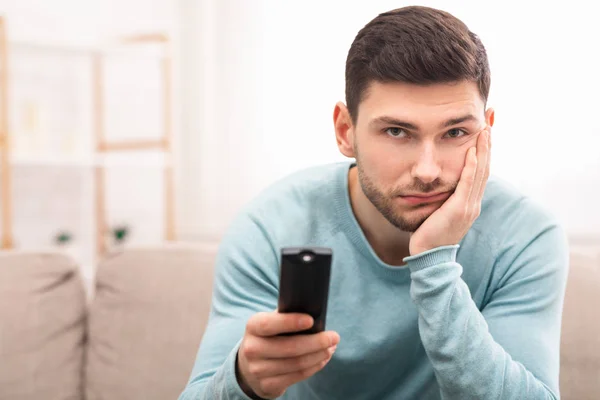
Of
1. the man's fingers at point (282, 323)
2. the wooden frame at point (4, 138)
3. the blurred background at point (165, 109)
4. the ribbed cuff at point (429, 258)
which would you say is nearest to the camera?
the man's fingers at point (282, 323)

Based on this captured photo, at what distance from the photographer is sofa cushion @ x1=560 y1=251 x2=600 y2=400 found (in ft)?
4.39

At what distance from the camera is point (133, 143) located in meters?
3.01

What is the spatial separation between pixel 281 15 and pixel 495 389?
2218 millimetres

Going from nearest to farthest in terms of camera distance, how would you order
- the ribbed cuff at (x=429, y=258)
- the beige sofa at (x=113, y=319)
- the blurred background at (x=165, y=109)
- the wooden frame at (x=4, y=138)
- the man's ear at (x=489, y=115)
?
the ribbed cuff at (x=429, y=258), the man's ear at (x=489, y=115), the beige sofa at (x=113, y=319), the wooden frame at (x=4, y=138), the blurred background at (x=165, y=109)

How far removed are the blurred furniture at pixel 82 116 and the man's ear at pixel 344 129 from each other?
1761mm

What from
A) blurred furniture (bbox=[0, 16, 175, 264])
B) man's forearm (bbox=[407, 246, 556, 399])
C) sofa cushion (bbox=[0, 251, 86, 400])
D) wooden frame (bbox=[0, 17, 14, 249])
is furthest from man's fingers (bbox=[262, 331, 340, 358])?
blurred furniture (bbox=[0, 16, 175, 264])

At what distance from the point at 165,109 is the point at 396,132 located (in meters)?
2.12

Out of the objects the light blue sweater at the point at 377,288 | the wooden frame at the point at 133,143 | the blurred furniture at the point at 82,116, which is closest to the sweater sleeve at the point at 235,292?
the light blue sweater at the point at 377,288

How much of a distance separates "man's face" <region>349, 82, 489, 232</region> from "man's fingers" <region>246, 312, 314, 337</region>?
15.2 inches

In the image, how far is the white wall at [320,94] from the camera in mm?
2244

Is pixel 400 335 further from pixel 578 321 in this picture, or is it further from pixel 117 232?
pixel 117 232

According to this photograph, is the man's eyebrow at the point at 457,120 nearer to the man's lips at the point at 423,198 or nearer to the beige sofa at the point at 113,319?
the man's lips at the point at 423,198

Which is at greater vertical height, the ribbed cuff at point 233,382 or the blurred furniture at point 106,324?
the ribbed cuff at point 233,382

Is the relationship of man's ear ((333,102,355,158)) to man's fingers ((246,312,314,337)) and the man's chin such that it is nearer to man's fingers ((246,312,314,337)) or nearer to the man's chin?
the man's chin
